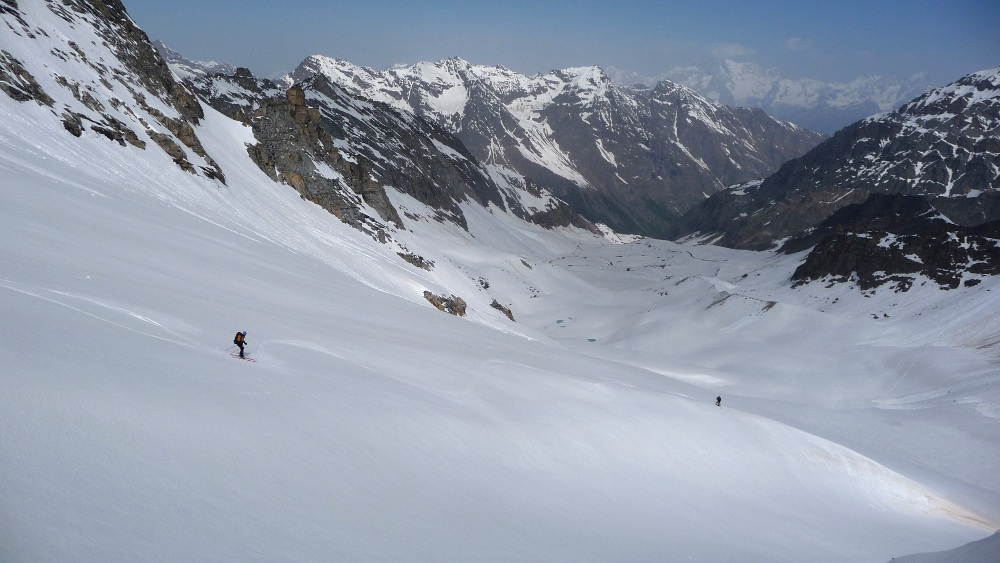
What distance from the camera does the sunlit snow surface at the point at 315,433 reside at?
677 cm

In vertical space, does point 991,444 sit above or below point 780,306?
below

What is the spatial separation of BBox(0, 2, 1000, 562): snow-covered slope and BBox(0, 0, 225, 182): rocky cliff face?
0.71 metres

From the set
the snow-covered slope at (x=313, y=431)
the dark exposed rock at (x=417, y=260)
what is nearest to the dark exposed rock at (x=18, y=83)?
the snow-covered slope at (x=313, y=431)

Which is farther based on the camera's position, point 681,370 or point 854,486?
point 681,370

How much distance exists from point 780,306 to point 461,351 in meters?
59.1

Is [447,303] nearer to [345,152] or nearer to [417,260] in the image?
[417,260]

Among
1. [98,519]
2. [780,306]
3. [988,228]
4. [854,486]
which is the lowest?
[98,519]

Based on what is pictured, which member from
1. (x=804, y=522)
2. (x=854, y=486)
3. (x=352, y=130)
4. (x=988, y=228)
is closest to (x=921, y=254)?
(x=988, y=228)

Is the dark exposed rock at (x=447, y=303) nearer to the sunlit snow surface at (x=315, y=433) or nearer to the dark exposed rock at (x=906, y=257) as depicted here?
the sunlit snow surface at (x=315, y=433)

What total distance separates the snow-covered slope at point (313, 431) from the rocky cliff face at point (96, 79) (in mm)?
705

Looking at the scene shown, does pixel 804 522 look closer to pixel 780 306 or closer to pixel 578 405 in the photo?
pixel 578 405

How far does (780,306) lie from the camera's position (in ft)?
230

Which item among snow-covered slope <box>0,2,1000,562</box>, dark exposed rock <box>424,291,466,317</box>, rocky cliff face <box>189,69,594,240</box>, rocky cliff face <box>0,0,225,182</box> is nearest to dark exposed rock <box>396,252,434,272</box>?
rocky cliff face <box>189,69,594,240</box>

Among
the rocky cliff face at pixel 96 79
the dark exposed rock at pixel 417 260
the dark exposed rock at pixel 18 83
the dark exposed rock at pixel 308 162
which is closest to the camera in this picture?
the dark exposed rock at pixel 18 83
